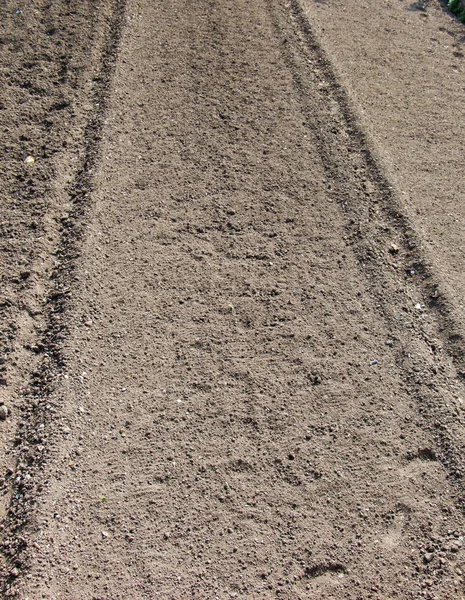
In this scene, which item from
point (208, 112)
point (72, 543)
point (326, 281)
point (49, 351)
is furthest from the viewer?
point (208, 112)

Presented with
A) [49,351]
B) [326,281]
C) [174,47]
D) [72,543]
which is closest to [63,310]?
[49,351]

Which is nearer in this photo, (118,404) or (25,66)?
(118,404)

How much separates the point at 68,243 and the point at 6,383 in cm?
125

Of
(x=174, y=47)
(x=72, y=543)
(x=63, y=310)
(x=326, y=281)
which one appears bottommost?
(x=72, y=543)

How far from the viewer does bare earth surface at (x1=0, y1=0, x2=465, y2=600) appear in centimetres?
318

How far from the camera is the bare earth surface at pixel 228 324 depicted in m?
3.18

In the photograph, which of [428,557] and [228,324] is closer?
[428,557]

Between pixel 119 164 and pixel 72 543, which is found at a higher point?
pixel 119 164

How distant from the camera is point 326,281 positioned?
173 inches

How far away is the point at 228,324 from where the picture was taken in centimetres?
411

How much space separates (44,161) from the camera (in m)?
5.08

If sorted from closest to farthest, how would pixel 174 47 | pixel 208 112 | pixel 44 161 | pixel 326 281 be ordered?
1. pixel 326 281
2. pixel 44 161
3. pixel 208 112
4. pixel 174 47

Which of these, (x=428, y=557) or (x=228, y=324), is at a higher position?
(x=228, y=324)

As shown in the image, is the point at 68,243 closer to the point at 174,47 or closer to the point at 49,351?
the point at 49,351
